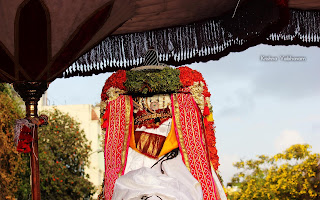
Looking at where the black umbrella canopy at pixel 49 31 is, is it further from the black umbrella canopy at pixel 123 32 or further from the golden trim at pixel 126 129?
the golden trim at pixel 126 129

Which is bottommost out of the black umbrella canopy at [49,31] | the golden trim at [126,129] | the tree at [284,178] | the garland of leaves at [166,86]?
the tree at [284,178]

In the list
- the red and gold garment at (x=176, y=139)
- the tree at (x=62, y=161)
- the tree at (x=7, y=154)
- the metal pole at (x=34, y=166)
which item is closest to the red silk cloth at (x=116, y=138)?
the red and gold garment at (x=176, y=139)

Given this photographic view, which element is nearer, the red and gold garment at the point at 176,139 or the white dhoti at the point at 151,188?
the white dhoti at the point at 151,188

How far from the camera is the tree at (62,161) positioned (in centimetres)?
1172

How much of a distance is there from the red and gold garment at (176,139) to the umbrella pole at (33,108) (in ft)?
2.14

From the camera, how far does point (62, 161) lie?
1222cm

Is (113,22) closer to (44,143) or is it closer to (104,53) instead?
(104,53)

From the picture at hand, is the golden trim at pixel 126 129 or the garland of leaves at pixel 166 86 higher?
the garland of leaves at pixel 166 86

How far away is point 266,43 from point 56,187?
814cm

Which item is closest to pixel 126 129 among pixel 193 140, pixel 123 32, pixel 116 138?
pixel 116 138

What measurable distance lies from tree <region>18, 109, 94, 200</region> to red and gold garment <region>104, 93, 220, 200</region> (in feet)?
24.6

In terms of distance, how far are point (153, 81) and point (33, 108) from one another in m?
1.19

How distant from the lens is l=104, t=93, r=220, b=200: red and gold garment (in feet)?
13.8

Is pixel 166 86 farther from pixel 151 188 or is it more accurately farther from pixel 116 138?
pixel 151 188
